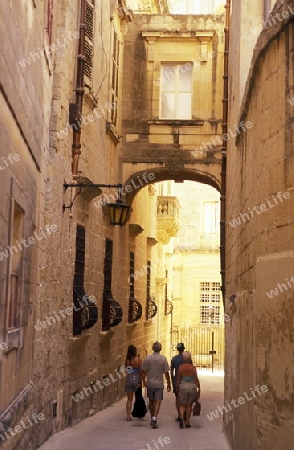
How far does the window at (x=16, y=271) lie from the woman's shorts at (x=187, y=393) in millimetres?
→ 5293

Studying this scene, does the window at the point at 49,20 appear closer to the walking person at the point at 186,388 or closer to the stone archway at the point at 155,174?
the walking person at the point at 186,388

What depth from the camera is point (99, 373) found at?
15.6 meters

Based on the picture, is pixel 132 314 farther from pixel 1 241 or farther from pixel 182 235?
pixel 182 235

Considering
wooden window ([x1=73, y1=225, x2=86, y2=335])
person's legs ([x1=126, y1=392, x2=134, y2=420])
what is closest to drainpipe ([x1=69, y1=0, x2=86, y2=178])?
wooden window ([x1=73, y1=225, x2=86, y2=335])

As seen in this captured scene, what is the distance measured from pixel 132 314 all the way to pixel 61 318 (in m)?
7.85

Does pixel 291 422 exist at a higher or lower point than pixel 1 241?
lower

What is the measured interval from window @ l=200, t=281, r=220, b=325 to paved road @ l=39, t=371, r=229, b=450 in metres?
22.4

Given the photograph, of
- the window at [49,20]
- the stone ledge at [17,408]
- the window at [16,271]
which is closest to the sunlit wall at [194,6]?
the window at [49,20]

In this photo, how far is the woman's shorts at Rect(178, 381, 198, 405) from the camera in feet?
41.9

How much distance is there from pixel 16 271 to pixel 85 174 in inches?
233

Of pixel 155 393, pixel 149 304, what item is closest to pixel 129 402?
pixel 155 393

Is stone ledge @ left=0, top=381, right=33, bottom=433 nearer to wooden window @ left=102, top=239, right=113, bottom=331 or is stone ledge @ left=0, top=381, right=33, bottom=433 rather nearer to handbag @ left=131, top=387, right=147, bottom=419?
handbag @ left=131, top=387, right=147, bottom=419

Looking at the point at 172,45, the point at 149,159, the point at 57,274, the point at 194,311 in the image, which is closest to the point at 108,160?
the point at 149,159

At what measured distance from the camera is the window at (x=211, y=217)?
40.3 metres
